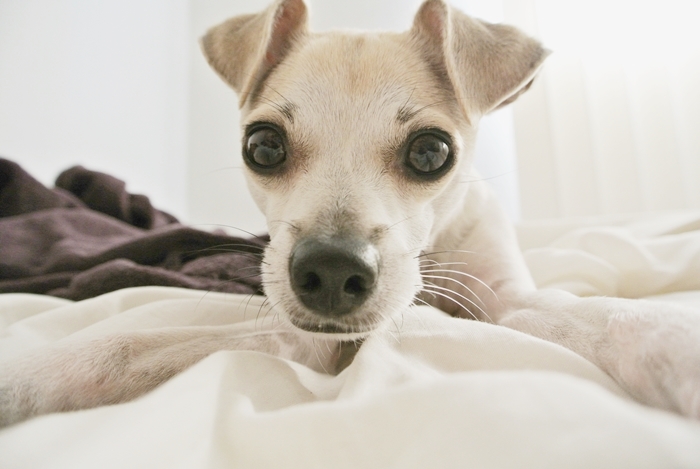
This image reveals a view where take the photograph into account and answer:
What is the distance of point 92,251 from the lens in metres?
1.60

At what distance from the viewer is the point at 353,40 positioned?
1.21 metres

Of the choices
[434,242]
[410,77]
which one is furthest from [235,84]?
[434,242]

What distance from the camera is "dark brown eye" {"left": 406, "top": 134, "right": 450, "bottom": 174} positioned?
105 centimetres

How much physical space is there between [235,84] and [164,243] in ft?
2.18

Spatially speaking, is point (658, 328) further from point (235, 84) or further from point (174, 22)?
point (174, 22)

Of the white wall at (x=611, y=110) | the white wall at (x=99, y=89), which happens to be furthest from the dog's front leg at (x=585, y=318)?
the white wall at (x=611, y=110)

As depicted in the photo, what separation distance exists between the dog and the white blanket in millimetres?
91

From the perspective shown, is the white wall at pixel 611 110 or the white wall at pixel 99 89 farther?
the white wall at pixel 611 110

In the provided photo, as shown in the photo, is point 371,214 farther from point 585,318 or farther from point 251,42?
point 251,42

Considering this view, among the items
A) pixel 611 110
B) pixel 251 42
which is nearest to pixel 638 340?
pixel 251 42

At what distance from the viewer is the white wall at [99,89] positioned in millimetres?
2217

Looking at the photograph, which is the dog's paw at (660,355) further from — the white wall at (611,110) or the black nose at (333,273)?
the white wall at (611,110)

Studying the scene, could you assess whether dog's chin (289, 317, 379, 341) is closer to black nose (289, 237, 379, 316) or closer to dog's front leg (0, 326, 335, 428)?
black nose (289, 237, 379, 316)

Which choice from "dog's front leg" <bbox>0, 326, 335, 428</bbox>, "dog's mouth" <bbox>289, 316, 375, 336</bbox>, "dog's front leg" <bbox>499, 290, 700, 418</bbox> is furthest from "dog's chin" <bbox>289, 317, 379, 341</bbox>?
"dog's front leg" <bbox>499, 290, 700, 418</bbox>
